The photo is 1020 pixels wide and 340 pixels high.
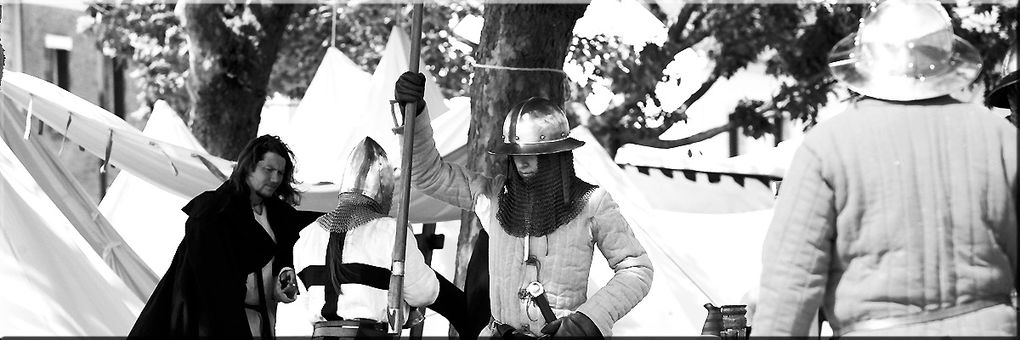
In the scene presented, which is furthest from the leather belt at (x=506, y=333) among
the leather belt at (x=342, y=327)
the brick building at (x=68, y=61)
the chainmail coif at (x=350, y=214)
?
the brick building at (x=68, y=61)

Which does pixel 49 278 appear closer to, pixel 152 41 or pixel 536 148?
pixel 536 148

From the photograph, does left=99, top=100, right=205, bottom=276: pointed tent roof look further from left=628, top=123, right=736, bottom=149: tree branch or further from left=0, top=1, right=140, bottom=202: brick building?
left=0, top=1, right=140, bottom=202: brick building

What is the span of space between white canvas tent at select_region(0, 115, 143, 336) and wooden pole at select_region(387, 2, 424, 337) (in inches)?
78.9

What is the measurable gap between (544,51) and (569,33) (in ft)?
0.55

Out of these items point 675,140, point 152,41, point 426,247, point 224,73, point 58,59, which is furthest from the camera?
point 58,59

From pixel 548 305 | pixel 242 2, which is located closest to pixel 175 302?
pixel 548 305

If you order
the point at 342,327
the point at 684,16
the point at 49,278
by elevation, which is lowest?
the point at 49,278

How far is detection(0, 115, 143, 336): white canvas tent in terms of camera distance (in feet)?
21.4

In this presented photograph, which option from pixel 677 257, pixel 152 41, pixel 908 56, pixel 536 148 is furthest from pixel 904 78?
pixel 152 41

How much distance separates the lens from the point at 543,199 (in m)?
4.76

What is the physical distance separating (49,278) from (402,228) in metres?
2.21

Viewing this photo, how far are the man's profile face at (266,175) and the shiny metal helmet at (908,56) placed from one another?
9.18 feet

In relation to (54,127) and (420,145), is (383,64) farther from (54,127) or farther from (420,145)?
(420,145)

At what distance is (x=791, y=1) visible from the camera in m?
14.2
